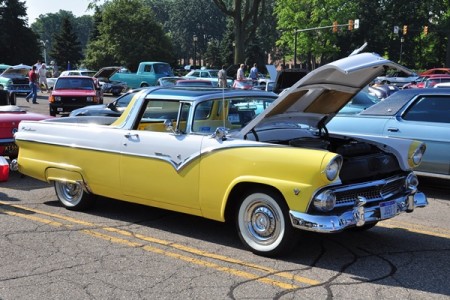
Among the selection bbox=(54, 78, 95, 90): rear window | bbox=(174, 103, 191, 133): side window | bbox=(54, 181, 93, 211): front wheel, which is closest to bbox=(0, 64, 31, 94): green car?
bbox=(54, 78, 95, 90): rear window

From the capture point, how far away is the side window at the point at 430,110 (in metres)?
7.62

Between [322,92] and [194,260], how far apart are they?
2196mm

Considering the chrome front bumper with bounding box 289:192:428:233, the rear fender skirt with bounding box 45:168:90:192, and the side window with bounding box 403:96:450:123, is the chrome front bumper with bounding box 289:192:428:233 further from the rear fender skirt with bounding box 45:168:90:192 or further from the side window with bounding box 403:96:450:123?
the side window with bounding box 403:96:450:123

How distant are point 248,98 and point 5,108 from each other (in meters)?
5.64

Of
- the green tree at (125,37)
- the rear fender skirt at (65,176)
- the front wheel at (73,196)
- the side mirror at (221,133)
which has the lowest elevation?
the front wheel at (73,196)

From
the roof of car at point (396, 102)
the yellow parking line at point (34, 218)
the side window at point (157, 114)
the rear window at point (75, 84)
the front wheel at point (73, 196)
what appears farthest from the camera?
the rear window at point (75, 84)

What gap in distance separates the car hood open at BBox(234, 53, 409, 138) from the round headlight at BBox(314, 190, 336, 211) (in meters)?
1.01

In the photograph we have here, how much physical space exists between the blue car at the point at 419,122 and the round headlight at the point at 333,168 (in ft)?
11.7

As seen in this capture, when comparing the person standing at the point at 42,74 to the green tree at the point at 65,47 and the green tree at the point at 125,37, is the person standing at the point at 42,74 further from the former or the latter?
the green tree at the point at 65,47

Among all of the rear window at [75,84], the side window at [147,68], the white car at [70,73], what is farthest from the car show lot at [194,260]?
the white car at [70,73]

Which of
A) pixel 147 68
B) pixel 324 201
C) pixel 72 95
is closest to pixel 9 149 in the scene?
pixel 324 201

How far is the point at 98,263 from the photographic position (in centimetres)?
469

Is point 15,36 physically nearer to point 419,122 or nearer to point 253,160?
point 419,122

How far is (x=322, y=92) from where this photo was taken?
546 centimetres
